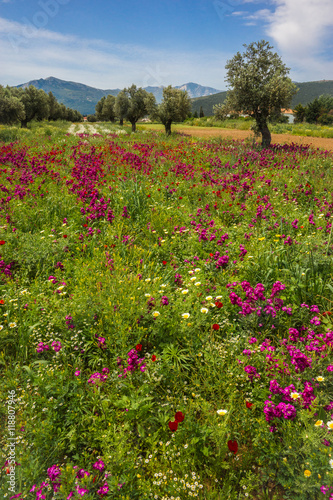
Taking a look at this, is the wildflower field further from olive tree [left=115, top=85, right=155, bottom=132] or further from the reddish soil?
olive tree [left=115, top=85, right=155, bottom=132]

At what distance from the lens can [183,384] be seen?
2.73m

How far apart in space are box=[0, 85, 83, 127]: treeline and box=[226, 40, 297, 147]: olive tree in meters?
31.7

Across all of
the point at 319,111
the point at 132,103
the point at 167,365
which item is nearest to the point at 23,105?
the point at 132,103

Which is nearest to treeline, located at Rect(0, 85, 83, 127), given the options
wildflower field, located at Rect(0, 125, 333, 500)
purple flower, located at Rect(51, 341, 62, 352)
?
wildflower field, located at Rect(0, 125, 333, 500)

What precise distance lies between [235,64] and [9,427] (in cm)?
1856

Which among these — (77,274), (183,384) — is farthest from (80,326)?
(183,384)

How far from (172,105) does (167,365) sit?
89.0 feet

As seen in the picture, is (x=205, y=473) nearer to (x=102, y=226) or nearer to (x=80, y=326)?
(x=80, y=326)

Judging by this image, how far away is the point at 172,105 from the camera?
24875 millimetres

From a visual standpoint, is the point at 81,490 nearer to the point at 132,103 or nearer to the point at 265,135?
the point at 265,135

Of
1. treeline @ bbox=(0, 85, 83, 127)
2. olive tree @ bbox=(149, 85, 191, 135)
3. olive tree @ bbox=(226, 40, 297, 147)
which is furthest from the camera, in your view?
treeline @ bbox=(0, 85, 83, 127)

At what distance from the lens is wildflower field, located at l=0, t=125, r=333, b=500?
79.6 inches

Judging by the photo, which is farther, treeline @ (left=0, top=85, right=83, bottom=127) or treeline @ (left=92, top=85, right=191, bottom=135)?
treeline @ (left=0, top=85, right=83, bottom=127)

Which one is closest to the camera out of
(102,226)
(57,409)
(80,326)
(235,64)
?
(57,409)
